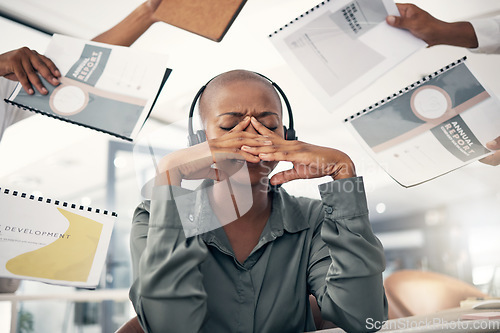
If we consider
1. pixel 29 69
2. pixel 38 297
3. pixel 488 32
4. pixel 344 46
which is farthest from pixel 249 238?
pixel 38 297

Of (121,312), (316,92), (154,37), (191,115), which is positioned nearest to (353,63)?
(316,92)

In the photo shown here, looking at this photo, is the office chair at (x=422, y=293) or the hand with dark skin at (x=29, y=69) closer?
the hand with dark skin at (x=29, y=69)

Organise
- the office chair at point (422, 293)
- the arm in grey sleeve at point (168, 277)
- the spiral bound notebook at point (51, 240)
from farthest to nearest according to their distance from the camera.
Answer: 1. the office chair at point (422, 293)
2. the spiral bound notebook at point (51, 240)
3. the arm in grey sleeve at point (168, 277)

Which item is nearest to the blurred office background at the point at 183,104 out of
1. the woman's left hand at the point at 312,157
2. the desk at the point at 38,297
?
the desk at the point at 38,297

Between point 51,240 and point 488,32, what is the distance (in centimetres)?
105

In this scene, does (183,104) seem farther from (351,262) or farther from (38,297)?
(38,297)

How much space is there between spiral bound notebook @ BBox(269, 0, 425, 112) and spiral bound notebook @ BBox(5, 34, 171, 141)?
29 cm

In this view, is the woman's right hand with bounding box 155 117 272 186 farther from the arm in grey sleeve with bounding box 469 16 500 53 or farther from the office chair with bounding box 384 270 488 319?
the office chair with bounding box 384 270 488 319

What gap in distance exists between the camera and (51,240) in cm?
72

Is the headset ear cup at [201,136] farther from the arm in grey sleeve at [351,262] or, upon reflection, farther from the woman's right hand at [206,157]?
the arm in grey sleeve at [351,262]

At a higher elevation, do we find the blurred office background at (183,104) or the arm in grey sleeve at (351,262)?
the blurred office background at (183,104)

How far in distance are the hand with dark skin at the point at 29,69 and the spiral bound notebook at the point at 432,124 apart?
0.63 meters

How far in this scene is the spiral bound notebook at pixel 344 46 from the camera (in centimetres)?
81

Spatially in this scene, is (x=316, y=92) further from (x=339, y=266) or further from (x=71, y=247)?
(x=71, y=247)
